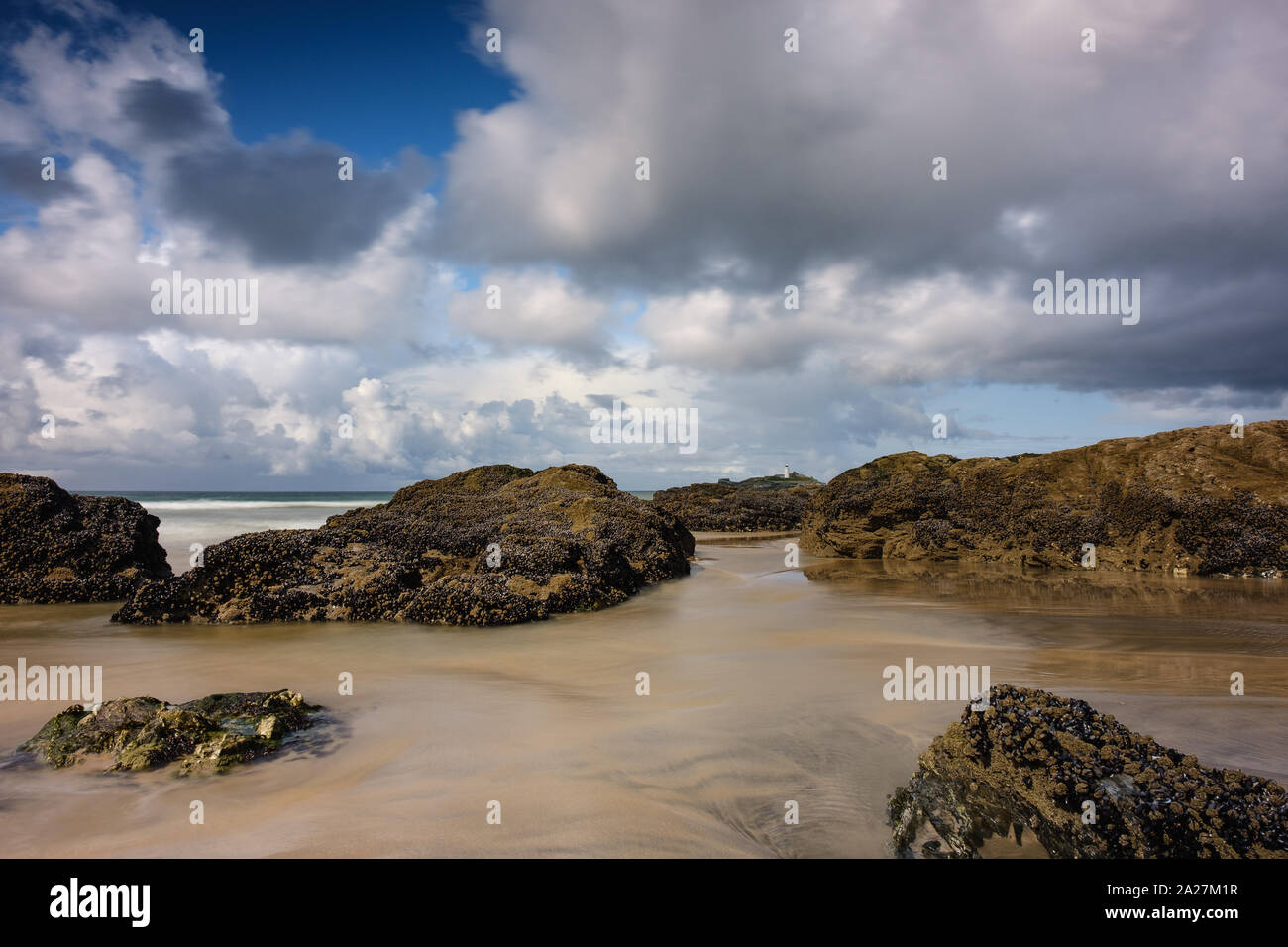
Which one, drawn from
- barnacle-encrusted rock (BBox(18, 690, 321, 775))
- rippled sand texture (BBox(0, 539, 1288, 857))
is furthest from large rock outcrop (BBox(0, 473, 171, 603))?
barnacle-encrusted rock (BBox(18, 690, 321, 775))

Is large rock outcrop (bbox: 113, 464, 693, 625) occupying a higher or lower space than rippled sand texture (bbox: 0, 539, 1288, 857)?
higher

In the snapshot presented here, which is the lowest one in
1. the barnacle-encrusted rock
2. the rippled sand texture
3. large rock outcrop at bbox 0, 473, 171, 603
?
the rippled sand texture

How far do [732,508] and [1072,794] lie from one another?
2993cm

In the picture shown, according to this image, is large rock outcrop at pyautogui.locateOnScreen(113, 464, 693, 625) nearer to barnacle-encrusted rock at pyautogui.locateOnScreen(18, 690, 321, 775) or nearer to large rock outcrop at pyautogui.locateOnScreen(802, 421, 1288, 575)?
barnacle-encrusted rock at pyautogui.locateOnScreen(18, 690, 321, 775)

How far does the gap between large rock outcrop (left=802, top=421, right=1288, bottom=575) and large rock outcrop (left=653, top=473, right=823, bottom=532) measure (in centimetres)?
1033

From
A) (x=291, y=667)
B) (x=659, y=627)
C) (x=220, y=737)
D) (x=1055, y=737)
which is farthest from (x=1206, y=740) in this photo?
(x=291, y=667)

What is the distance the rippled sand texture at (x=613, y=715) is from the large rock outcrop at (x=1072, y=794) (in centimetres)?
19

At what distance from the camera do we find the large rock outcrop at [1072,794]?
8.32 feet

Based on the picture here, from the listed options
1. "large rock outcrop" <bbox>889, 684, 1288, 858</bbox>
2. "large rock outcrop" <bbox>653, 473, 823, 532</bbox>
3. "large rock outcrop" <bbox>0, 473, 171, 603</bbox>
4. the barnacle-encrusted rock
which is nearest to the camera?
"large rock outcrop" <bbox>889, 684, 1288, 858</bbox>

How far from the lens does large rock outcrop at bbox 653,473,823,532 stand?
31.0m

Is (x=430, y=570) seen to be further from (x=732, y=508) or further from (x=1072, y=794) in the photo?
(x=732, y=508)

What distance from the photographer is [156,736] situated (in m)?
3.96

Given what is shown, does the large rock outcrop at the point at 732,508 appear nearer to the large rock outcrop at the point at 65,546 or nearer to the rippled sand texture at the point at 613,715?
the large rock outcrop at the point at 65,546
